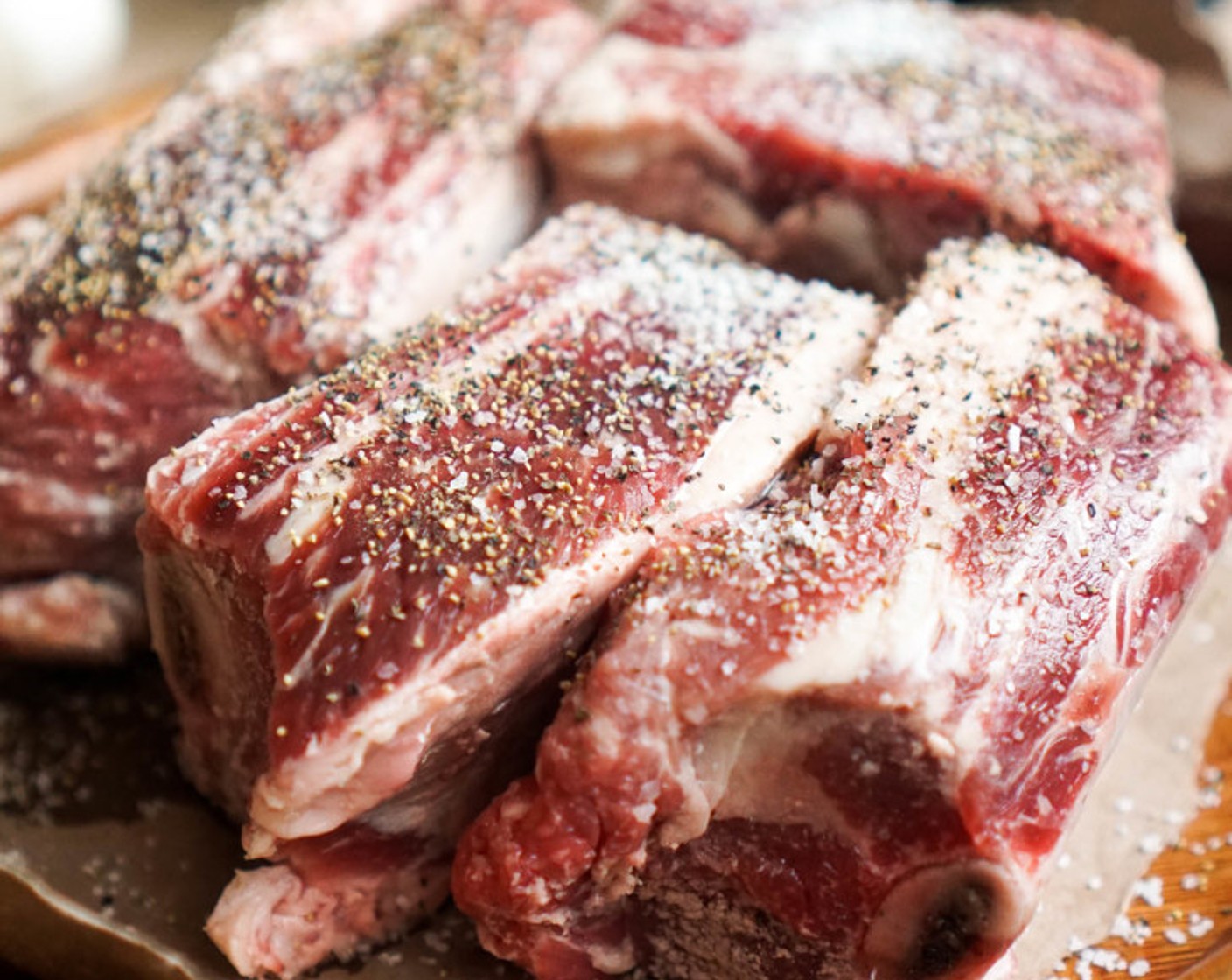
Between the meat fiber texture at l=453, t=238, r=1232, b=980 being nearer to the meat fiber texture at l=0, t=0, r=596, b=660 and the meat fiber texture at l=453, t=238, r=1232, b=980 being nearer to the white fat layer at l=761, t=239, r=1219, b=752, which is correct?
the white fat layer at l=761, t=239, r=1219, b=752

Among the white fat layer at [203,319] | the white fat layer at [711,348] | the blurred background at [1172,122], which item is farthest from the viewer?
the blurred background at [1172,122]

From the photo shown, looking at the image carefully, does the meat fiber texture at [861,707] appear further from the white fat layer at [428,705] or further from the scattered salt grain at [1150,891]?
the scattered salt grain at [1150,891]

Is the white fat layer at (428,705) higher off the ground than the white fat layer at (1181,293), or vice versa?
the white fat layer at (428,705)

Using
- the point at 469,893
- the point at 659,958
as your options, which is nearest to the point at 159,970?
the point at 469,893

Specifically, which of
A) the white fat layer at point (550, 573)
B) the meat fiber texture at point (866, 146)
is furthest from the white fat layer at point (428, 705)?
the meat fiber texture at point (866, 146)

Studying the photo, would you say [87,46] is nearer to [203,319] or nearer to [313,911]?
[203,319]

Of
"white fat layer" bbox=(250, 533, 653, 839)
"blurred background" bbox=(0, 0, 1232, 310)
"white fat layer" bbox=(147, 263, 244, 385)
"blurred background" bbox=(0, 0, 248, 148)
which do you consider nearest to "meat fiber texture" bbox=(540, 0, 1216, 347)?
"blurred background" bbox=(0, 0, 1232, 310)
